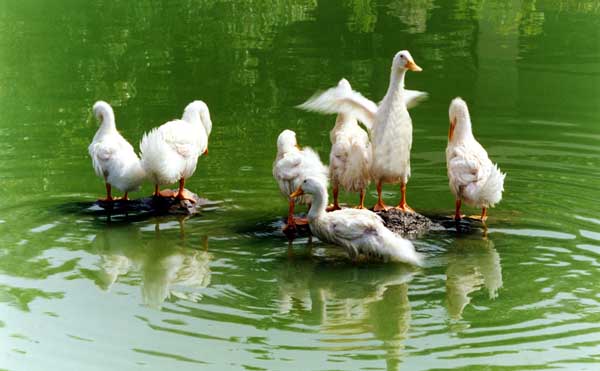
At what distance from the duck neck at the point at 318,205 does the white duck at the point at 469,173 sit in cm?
146

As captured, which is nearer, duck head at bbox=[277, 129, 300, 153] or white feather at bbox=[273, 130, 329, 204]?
white feather at bbox=[273, 130, 329, 204]

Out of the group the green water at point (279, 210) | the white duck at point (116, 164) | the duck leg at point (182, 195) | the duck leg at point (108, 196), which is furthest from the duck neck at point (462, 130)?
the duck leg at point (108, 196)

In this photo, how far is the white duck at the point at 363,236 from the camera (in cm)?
996

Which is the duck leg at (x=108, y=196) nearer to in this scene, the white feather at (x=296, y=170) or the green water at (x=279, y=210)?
the green water at (x=279, y=210)

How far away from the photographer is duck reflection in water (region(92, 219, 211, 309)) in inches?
379

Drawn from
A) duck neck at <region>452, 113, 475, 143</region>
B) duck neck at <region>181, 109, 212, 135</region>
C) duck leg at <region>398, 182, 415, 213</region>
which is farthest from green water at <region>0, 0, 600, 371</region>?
duck neck at <region>452, 113, 475, 143</region>

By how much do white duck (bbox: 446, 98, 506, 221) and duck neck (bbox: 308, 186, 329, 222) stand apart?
1.46 metres

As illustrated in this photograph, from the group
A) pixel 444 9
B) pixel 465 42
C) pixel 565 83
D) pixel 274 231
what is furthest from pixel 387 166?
pixel 444 9

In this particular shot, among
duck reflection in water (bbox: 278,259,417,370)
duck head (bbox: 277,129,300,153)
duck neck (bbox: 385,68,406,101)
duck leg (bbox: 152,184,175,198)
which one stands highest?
duck neck (bbox: 385,68,406,101)

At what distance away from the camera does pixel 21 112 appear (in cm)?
1579

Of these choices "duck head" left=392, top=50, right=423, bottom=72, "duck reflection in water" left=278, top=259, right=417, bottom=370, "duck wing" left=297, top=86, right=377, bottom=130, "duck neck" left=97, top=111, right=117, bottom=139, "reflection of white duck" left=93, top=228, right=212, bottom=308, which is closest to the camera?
"duck reflection in water" left=278, top=259, right=417, bottom=370

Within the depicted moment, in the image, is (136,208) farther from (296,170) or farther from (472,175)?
(472,175)

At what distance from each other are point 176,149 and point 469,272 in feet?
12.0

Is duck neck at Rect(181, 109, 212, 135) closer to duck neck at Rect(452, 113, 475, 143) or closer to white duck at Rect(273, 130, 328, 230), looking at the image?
white duck at Rect(273, 130, 328, 230)
